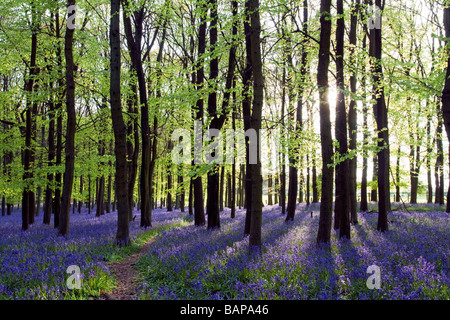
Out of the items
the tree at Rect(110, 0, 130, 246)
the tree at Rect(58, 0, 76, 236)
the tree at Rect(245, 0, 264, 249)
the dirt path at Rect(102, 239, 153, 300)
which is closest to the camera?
the dirt path at Rect(102, 239, 153, 300)

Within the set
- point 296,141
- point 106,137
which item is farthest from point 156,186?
point 296,141

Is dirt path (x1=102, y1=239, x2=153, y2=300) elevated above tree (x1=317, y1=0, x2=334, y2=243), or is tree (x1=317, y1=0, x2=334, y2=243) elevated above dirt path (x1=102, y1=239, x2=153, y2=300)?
tree (x1=317, y1=0, x2=334, y2=243)

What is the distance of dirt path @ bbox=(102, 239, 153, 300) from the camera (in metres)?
5.83

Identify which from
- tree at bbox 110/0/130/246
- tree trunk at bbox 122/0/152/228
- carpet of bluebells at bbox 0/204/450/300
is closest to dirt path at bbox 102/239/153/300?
carpet of bluebells at bbox 0/204/450/300

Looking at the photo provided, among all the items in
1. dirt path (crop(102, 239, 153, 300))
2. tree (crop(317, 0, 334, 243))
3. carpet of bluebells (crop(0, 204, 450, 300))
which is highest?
tree (crop(317, 0, 334, 243))

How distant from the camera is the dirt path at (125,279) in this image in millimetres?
5828

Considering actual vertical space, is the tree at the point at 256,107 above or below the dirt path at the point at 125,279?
above

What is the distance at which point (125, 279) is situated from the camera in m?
7.11

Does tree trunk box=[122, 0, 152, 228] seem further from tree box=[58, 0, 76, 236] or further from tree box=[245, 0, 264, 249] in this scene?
tree box=[245, 0, 264, 249]

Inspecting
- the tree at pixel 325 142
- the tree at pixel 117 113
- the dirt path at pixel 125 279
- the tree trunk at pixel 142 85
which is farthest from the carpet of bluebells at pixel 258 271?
the tree trunk at pixel 142 85

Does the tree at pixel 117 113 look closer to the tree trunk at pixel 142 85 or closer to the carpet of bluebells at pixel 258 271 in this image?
the carpet of bluebells at pixel 258 271

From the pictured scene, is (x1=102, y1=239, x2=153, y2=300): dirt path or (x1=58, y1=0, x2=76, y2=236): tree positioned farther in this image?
(x1=58, y1=0, x2=76, y2=236): tree

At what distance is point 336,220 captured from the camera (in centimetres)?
1202
